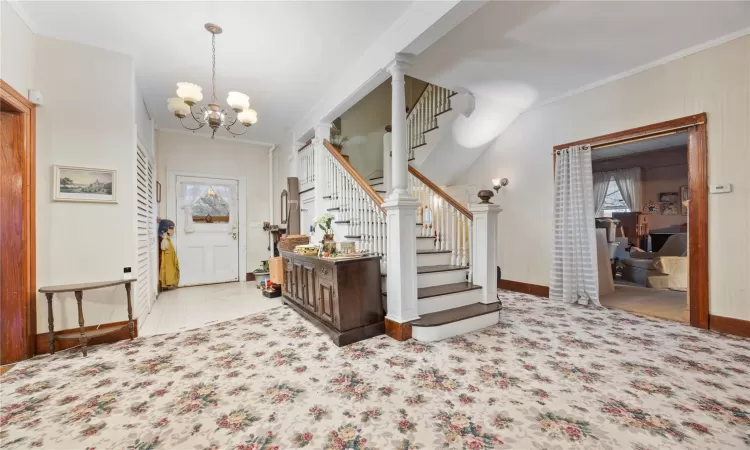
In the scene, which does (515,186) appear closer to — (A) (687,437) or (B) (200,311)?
(A) (687,437)

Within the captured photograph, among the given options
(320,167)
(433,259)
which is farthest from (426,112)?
(433,259)

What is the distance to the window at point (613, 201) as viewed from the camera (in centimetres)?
753

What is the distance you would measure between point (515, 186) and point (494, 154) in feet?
2.20

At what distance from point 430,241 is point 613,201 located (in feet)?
21.3

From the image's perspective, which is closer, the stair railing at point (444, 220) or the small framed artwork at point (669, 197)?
the stair railing at point (444, 220)

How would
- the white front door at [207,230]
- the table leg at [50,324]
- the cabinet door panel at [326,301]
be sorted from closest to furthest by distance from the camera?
the table leg at [50,324], the cabinet door panel at [326,301], the white front door at [207,230]

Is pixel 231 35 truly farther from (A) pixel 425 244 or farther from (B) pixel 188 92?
(A) pixel 425 244

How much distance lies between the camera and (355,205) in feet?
11.8

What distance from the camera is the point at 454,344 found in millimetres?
2670

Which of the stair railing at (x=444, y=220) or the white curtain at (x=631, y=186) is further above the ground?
the white curtain at (x=631, y=186)

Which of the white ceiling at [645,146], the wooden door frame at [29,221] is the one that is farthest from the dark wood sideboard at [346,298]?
the white ceiling at [645,146]

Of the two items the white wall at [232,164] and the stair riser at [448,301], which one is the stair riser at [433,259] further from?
the white wall at [232,164]

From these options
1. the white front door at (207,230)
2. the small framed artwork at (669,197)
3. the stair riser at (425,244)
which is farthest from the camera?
the small framed artwork at (669,197)

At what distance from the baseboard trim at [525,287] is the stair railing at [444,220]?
1.56 m
